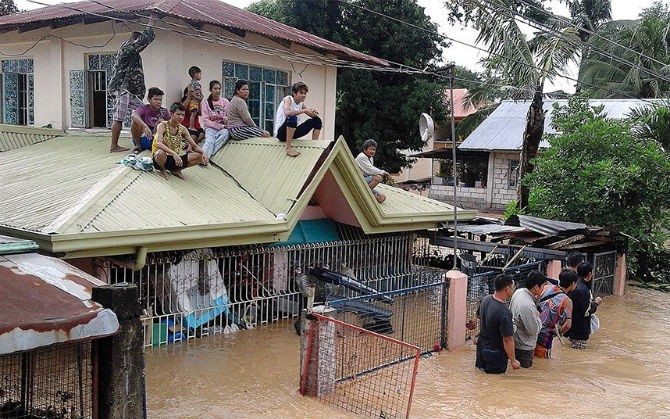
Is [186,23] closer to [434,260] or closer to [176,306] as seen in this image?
[176,306]

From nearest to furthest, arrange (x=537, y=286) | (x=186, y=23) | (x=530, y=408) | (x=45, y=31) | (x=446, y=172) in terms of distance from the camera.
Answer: (x=530, y=408) < (x=537, y=286) < (x=186, y=23) < (x=45, y=31) < (x=446, y=172)

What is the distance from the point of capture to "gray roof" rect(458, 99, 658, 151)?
31.3m

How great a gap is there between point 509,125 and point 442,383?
87.0 feet

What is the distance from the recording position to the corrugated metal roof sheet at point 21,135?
597 inches

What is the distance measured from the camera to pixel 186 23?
13.8 m

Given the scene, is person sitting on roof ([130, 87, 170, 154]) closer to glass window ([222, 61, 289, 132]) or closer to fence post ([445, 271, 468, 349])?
glass window ([222, 61, 289, 132])

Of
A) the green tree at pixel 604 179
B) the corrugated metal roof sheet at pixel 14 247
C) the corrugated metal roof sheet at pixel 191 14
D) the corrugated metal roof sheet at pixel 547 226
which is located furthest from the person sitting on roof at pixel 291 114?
the green tree at pixel 604 179

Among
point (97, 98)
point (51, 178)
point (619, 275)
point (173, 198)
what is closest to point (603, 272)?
point (619, 275)

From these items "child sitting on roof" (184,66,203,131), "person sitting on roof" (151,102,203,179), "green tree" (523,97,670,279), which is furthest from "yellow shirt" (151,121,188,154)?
"green tree" (523,97,670,279)

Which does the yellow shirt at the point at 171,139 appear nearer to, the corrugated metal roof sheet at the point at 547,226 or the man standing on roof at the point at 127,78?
the man standing on roof at the point at 127,78

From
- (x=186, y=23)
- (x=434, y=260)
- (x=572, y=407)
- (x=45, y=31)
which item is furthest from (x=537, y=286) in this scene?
(x=45, y=31)

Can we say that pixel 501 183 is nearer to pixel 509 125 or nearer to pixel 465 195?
pixel 465 195

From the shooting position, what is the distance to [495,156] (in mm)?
33344

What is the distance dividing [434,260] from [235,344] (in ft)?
23.9
